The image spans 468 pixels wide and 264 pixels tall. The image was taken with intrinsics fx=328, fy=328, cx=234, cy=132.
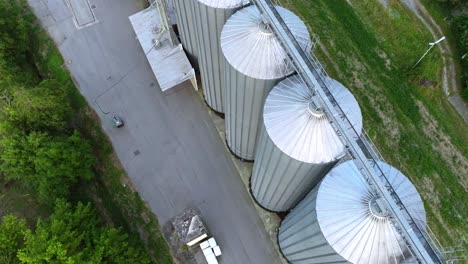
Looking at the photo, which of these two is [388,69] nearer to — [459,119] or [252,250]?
[459,119]

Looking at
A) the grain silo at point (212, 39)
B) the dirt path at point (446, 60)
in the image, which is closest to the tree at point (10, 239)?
the grain silo at point (212, 39)

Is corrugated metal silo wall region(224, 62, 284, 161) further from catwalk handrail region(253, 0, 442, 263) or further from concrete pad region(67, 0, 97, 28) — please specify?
concrete pad region(67, 0, 97, 28)

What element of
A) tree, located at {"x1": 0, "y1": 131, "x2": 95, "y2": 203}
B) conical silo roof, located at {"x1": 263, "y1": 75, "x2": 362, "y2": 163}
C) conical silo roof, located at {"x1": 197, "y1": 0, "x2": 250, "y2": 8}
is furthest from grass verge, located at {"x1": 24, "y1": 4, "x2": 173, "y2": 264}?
conical silo roof, located at {"x1": 197, "y1": 0, "x2": 250, "y2": 8}

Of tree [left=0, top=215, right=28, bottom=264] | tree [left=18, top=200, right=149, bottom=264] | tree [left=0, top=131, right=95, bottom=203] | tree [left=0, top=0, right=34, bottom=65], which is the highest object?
tree [left=0, top=0, right=34, bottom=65]

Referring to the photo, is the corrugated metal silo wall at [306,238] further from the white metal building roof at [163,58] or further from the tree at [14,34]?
the tree at [14,34]

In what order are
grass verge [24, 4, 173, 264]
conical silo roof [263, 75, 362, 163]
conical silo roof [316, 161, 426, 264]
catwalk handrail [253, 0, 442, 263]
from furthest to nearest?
grass verge [24, 4, 173, 264], conical silo roof [263, 75, 362, 163], conical silo roof [316, 161, 426, 264], catwalk handrail [253, 0, 442, 263]

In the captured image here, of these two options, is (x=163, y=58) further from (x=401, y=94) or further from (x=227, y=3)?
(x=401, y=94)
